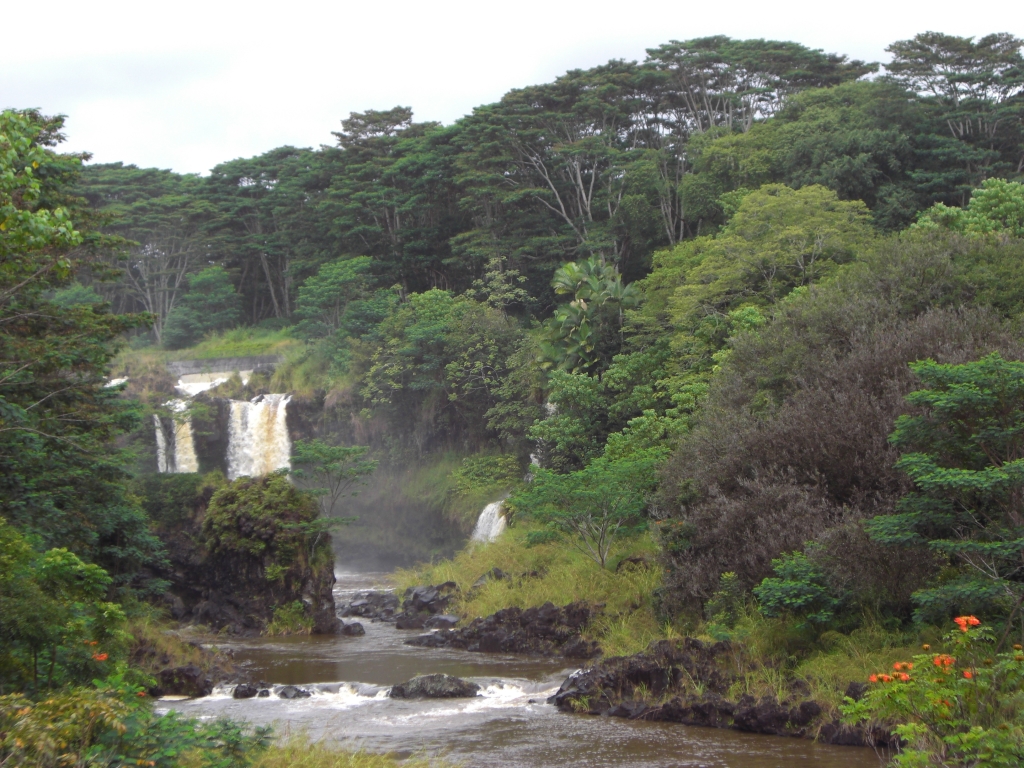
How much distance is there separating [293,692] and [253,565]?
27.6ft

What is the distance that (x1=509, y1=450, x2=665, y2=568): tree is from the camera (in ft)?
71.0

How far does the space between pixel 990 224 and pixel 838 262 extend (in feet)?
13.0

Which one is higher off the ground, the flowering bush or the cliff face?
the flowering bush

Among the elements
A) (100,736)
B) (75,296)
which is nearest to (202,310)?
(75,296)

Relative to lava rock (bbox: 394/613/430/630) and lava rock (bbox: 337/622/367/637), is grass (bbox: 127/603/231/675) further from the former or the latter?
lava rock (bbox: 394/613/430/630)

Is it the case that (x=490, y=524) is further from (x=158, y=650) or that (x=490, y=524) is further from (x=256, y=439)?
(x=158, y=650)

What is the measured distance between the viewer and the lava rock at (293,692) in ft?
54.2

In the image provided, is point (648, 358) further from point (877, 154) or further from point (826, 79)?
point (826, 79)

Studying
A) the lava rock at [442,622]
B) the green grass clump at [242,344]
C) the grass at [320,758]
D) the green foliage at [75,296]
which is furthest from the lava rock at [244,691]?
the green foliage at [75,296]

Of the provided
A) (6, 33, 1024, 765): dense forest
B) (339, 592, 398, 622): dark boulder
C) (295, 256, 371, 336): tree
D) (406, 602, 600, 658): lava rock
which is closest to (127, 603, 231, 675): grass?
(6, 33, 1024, 765): dense forest

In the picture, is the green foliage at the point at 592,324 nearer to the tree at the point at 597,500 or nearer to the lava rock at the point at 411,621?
the tree at the point at 597,500

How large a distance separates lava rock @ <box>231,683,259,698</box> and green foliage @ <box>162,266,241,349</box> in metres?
42.0

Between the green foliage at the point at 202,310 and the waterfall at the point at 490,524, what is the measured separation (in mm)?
29496

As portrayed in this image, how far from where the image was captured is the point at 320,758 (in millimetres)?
10328
